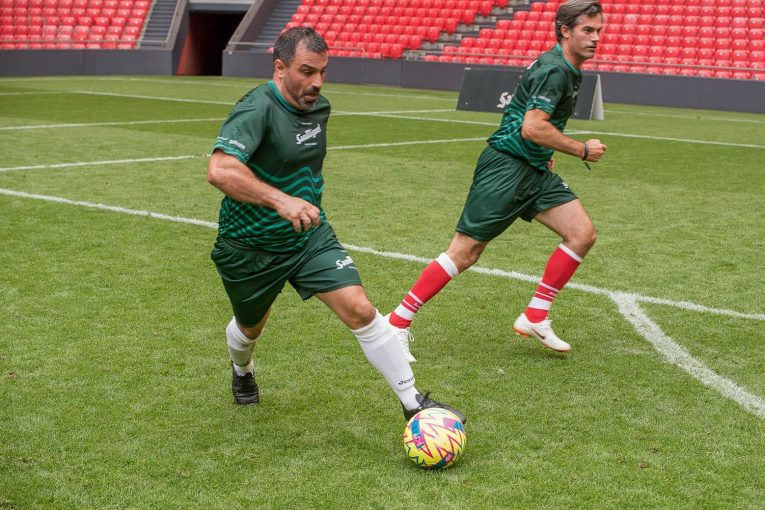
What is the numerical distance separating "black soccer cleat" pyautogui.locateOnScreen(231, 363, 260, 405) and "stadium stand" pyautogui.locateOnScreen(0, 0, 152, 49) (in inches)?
1275

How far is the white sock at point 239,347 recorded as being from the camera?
4875 mm

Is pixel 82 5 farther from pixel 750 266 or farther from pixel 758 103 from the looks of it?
pixel 750 266

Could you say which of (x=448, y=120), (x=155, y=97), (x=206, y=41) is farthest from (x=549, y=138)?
(x=206, y=41)

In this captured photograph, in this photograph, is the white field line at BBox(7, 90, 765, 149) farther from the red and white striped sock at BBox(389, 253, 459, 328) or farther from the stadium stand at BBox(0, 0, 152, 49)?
the red and white striped sock at BBox(389, 253, 459, 328)

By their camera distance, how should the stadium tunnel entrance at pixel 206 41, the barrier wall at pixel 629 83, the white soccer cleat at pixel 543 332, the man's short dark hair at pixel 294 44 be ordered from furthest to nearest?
the stadium tunnel entrance at pixel 206 41 < the barrier wall at pixel 629 83 < the white soccer cleat at pixel 543 332 < the man's short dark hair at pixel 294 44

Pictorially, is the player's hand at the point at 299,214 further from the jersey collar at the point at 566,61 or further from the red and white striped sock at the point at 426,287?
the jersey collar at the point at 566,61

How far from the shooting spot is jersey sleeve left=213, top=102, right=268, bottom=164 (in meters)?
4.18

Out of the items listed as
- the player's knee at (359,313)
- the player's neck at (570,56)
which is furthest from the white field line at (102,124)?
the player's knee at (359,313)

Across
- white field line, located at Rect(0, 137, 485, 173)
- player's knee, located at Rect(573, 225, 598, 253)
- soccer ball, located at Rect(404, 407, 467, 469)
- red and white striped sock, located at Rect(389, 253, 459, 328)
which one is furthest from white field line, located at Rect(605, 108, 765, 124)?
soccer ball, located at Rect(404, 407, 467, 469)

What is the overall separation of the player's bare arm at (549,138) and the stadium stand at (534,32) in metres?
20.7

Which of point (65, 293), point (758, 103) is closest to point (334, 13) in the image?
point (758, 103)

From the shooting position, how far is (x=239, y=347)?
4.91m

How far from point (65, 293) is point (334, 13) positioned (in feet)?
99.0

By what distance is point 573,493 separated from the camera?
4.05 m
